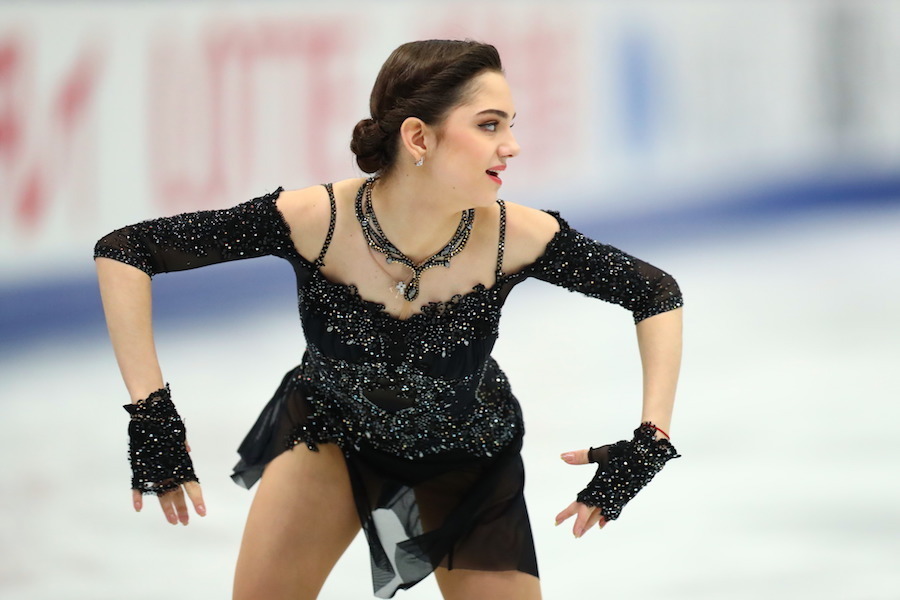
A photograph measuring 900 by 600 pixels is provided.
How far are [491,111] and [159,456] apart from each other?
0.92 m

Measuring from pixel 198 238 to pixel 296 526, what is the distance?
2.11 feet

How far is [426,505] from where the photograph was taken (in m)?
2.63

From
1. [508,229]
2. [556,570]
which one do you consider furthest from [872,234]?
[508,229]

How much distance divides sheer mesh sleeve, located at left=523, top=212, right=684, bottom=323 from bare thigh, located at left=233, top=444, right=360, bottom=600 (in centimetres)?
62

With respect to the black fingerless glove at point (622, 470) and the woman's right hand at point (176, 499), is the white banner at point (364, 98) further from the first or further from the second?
the black fingerless glove at point (622, 470)

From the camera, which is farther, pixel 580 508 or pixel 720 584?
pixel 720 584

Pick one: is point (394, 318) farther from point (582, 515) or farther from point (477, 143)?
point (582, 515)

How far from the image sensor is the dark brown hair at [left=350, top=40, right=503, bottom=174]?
232 centimetres

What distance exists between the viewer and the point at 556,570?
11.8ft

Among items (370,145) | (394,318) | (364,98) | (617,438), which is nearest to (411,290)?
(394,318)

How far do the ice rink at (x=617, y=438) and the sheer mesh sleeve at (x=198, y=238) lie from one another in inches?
54.5

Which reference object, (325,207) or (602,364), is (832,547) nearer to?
(602,364)

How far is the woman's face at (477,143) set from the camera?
2322 millimetres

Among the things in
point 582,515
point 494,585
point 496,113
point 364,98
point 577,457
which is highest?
point 364,98
